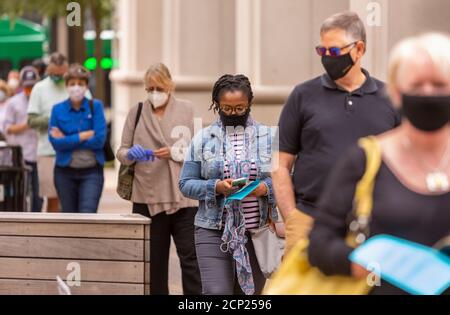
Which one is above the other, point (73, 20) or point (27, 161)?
point (73, 20)

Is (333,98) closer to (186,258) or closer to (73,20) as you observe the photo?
(186,258)

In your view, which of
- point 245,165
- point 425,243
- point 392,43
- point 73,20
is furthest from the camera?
point 392,43

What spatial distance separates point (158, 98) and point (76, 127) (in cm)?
217

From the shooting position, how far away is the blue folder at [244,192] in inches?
263

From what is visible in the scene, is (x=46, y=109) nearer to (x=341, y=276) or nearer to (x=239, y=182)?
(x=239, y=182)

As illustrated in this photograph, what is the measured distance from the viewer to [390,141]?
355 centimetres

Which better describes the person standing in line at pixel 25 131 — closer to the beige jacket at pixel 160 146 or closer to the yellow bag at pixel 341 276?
the beige jacket at pixel 160 146

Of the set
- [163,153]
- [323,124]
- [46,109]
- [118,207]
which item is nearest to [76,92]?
[46,109]

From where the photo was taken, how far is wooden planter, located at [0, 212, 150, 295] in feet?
23.6

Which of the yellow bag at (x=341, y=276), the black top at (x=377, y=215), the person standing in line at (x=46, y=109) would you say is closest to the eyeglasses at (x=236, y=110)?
the yellow bag at (x=341, y=276)

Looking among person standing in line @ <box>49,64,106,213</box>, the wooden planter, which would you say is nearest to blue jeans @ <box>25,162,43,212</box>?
person standing in line @ <box>49,64,106,213</box>

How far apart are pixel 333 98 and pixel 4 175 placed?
672 centimetres

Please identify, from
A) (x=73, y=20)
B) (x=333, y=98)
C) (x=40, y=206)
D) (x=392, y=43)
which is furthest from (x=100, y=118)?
(x=333, y=98)

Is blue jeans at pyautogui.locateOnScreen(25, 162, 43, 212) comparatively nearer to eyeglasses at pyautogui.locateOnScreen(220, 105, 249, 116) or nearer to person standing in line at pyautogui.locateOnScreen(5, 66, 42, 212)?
person standing in line at pyautogui.locateOnScreen(5, 66, 42, 212)
